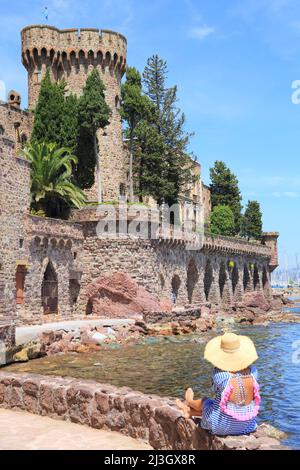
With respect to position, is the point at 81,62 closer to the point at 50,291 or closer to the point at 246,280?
the point at 50,291

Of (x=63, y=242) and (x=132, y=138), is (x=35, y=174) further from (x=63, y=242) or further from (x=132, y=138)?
(x=132, y=138)

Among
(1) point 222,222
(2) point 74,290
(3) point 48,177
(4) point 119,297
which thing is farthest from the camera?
(1) point 222,222

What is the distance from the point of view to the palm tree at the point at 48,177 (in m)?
31.6

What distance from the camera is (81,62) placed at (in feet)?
138

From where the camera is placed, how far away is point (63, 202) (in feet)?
114

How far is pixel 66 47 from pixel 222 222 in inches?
1034

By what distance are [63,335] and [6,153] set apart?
9.03 meters

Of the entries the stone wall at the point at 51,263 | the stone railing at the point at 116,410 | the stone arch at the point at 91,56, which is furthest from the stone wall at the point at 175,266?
the stone railing at the point at 116,410

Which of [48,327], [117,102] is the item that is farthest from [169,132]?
[48,327]

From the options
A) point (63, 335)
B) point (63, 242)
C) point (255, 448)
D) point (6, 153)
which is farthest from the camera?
point (63, 242)

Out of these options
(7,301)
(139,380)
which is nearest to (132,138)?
(7,301)

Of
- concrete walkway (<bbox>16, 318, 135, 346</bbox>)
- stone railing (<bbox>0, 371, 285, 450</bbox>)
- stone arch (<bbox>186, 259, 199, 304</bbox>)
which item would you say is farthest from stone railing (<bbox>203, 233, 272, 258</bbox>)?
stone railing (<bbox>0, 371, 285, 450</bbox>)

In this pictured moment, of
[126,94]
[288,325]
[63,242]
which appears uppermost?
[126,94]

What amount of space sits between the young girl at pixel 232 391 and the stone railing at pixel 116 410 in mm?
136
